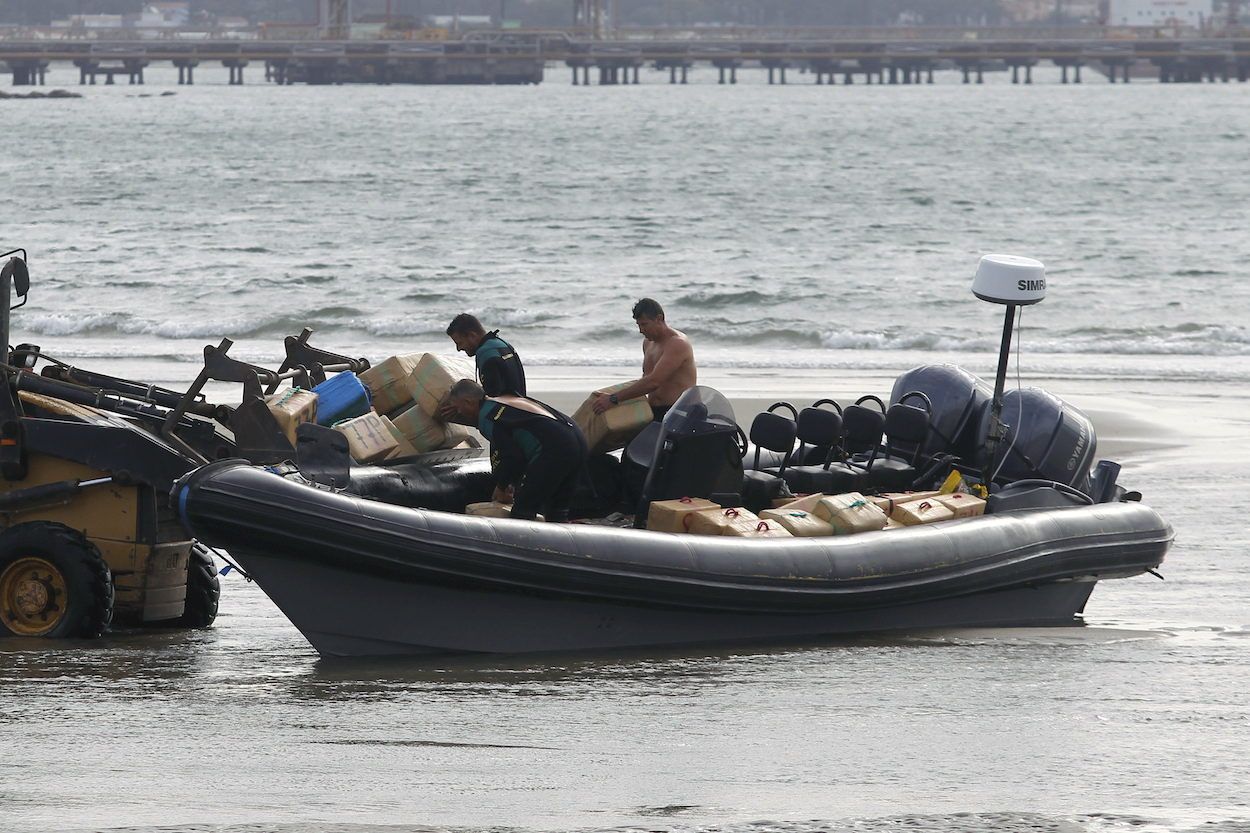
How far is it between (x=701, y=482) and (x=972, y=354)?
1382 cm

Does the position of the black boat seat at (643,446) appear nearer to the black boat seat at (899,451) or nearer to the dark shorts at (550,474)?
the dark shorts at (550,474)

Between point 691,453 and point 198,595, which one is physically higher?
point 691,453

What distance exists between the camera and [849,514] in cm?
804

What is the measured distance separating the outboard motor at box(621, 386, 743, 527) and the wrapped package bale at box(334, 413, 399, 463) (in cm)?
114

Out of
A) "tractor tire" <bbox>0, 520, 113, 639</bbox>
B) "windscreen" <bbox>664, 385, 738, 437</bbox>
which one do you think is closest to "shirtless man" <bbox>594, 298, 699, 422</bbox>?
"windscreen" <bbox>664, 385, 738, 437</bbox>

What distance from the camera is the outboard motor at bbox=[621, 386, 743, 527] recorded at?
26.4ft

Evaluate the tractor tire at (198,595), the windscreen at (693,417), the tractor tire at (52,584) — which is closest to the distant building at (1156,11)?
the windscreen at (693,417)

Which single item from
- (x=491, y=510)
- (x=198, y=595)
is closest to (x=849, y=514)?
(x=491, y=510)

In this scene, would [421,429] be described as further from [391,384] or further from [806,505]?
[806,505]

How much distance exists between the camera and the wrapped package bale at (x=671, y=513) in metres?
7.83

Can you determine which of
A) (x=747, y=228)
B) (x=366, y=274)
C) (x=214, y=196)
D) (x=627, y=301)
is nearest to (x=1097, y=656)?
(x=627, y=301)

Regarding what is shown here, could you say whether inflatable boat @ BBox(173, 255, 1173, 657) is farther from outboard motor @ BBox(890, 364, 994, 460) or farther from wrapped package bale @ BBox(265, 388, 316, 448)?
wrapped package bale @ BBox(265, 388, 316, 448)

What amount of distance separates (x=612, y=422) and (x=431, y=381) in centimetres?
83

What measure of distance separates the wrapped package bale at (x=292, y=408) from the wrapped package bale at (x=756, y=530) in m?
1.81
